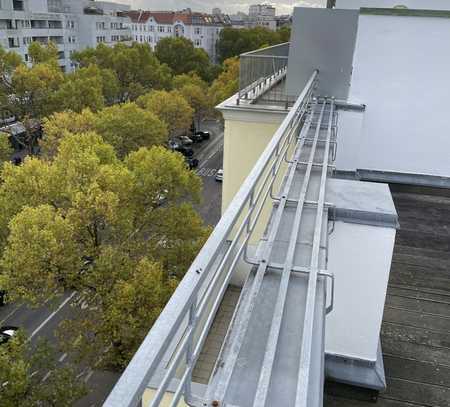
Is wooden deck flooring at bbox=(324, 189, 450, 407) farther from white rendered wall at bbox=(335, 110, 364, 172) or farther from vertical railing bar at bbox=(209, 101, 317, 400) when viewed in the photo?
vertical railing bar at bbox=(209, 101, 317, 400)

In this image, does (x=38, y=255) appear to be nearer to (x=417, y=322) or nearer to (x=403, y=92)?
(x=417, y=322)

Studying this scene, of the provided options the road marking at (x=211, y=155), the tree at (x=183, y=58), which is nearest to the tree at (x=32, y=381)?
the road marking at (x=211, y=155)

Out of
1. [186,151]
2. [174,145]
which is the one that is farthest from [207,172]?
[174,145]

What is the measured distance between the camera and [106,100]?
1097 inches

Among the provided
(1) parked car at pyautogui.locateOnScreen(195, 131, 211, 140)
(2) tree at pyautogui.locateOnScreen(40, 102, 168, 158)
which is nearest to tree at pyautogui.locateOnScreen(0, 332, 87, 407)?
(2) tree at pyautogui.locateOnScreen(40, 102, 168, 158)

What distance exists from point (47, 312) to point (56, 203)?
586 centimetres

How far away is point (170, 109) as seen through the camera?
24812 mm

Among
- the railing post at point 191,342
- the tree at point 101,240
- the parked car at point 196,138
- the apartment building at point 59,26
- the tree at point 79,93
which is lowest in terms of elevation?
the parked car at point 196,138

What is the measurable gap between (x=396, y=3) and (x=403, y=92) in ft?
7.25

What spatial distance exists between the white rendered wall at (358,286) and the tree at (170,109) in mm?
21560

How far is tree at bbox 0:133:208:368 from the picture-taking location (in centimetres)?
872

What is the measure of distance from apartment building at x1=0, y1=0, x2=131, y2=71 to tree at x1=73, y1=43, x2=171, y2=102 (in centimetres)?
832

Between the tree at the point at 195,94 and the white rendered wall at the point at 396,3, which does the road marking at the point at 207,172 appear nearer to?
the tree at the point at 195,94

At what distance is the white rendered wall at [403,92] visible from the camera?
7.34 meters
